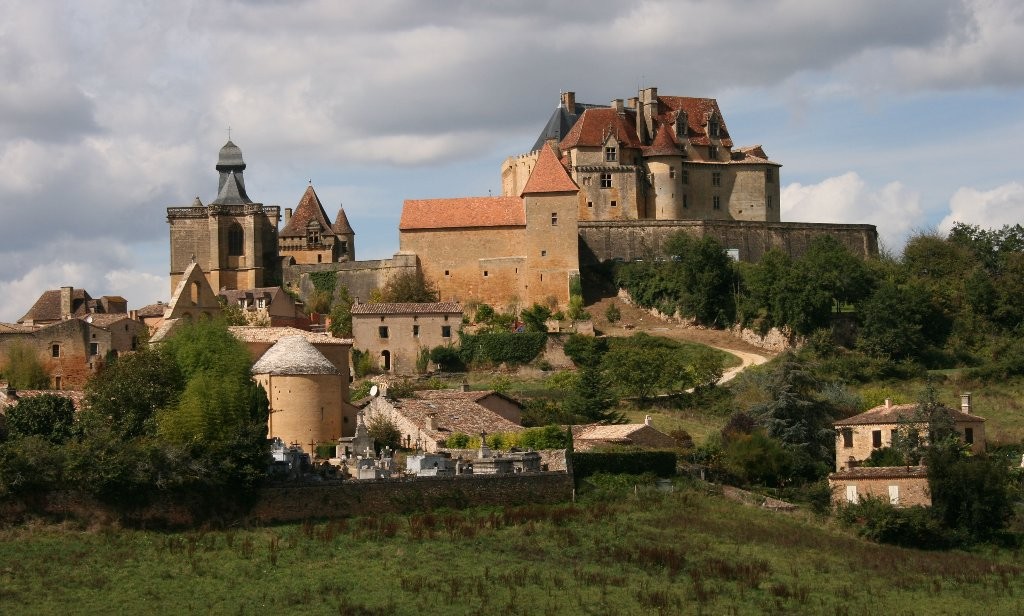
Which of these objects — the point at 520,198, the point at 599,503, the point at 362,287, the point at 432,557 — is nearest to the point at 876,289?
the point at 520,198

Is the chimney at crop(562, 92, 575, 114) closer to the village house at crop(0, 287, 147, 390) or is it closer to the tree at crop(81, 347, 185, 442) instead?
the village house at crop(0, 287, 147, 390)

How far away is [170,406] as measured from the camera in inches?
1873

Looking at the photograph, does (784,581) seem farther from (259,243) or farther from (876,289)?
(259,243)

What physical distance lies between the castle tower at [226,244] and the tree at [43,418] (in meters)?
33.0

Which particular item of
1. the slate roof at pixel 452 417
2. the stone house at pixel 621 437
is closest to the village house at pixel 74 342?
the slate roof at pixel 452 417

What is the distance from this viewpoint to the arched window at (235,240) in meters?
82.1

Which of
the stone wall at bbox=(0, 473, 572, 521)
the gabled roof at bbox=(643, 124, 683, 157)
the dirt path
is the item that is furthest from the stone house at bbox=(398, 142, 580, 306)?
the stone wall at bbox=(0, 473, 572, 521)

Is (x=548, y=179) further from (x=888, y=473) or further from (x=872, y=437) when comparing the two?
(x=888, y=473)

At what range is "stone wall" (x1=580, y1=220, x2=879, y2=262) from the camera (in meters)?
77.9

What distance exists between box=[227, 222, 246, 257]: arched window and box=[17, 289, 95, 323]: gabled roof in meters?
8.40

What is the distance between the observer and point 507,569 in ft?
118

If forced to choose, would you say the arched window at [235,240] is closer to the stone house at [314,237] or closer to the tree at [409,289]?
the stone house at [314,237]

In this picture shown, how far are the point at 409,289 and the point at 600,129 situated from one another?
1181 centimetres

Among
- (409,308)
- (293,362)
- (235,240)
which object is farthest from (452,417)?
(235,240)
